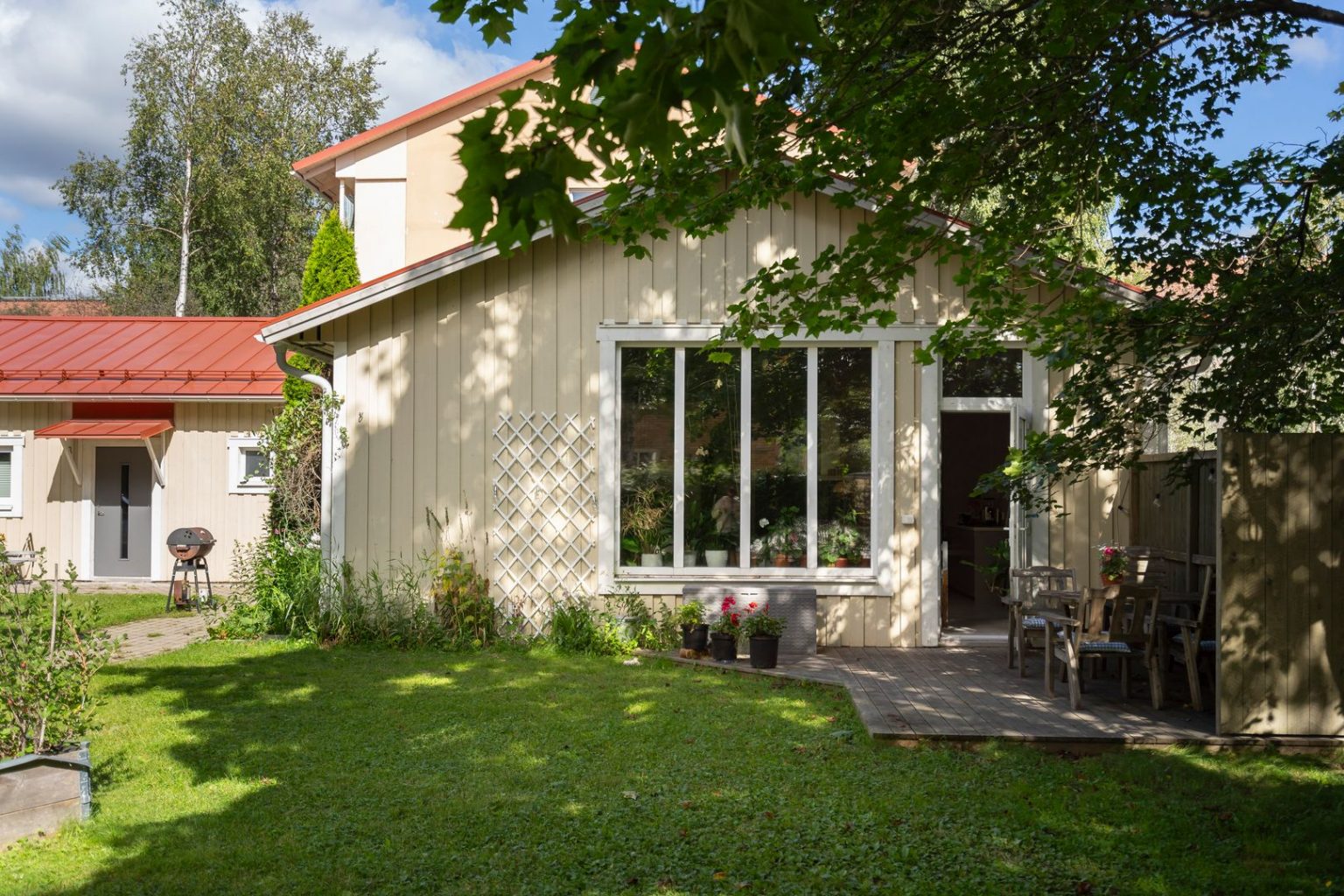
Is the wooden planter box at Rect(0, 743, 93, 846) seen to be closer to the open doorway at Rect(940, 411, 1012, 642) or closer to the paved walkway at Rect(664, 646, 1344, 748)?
the paved walkway at Rect(664, 646, 1344, 748)

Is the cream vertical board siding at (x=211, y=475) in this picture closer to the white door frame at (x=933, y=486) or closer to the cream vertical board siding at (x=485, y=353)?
the cream vertical board siding at (x=485, y=353)

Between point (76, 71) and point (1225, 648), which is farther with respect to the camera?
point (76, 71)

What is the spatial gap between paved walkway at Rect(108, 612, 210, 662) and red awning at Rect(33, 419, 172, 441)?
11.3ft

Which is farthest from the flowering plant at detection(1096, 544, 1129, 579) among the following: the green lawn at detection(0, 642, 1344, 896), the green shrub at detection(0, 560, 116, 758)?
the green shrub at detection(0, 560, 116, 758)

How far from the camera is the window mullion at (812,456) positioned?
947cm

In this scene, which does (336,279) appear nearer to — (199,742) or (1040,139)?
(199,742)

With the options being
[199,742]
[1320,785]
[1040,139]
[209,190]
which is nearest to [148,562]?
[199,742]

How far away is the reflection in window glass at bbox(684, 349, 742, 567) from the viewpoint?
9547 mm

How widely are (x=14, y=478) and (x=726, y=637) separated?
11.8 metres

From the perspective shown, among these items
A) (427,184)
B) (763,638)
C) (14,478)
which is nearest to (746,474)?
(763,638)

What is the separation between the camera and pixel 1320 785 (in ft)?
17.2

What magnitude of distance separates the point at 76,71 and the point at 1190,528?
46.2 metres

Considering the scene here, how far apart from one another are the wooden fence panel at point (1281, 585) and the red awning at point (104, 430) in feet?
43.7

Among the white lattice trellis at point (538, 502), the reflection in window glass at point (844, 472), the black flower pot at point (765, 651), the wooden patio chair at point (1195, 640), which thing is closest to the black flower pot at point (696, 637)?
the black flower pot at point (765, 651)
